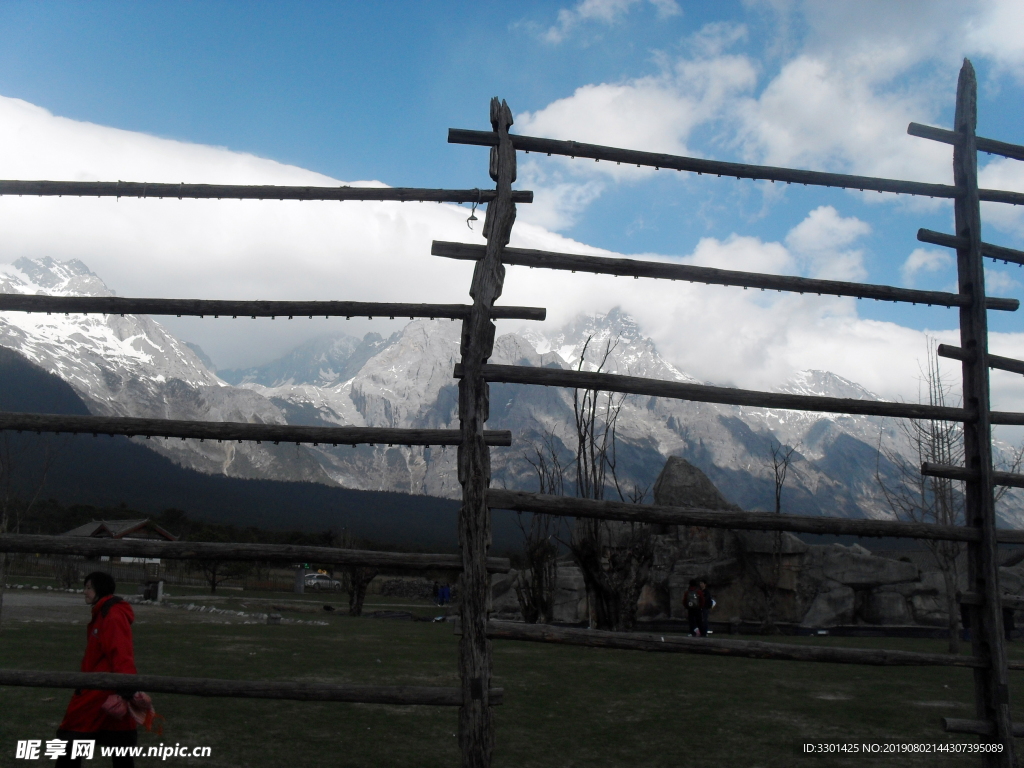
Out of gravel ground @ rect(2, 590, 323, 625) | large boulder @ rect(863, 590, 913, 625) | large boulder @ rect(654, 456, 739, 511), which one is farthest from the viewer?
large boulder @ rect(654, 456, 739, 511)

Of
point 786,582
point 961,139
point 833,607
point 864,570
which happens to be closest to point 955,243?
point 961,139

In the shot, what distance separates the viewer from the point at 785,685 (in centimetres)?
947

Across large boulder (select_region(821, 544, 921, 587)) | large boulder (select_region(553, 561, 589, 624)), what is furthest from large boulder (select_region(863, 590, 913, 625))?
large boulder (select_region(553, 561, 589, 624))

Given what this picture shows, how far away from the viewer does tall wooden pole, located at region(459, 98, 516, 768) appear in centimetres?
384

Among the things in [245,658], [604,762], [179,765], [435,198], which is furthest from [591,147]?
[245,658]

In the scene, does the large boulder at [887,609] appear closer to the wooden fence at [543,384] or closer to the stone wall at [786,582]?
the stone wall at [786,582]

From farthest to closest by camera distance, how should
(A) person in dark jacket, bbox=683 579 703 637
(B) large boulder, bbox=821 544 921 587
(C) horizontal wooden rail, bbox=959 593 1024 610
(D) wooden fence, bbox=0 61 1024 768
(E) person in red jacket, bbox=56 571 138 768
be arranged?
(B) large boulder, bbox=821 544 921 587 < (A) person in dark jacket, bbox=683 579 703 637 < (C) horizontal wooden rail, bbox=959 593 1024 610 < (E) person in red jacket, bbox=56 571 138 768 < (D) wooden fence, bbox=0 61 1024 768

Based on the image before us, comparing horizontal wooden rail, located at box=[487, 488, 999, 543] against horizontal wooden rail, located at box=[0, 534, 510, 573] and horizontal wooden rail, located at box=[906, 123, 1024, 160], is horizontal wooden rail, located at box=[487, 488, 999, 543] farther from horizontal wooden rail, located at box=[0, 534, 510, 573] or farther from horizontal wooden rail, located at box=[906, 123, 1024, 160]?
horizontal wooden rail, located at box=[906, 123, 1024, 160]

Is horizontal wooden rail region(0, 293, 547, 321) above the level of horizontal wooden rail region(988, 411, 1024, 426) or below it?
above

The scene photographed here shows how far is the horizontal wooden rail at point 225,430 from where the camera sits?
406cm

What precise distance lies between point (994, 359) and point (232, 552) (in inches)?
189

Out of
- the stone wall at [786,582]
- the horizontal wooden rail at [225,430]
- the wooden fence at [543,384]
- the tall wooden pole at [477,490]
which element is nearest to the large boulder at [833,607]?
the stone wall at [786,582]

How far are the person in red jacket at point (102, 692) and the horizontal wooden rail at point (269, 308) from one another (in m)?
1.61

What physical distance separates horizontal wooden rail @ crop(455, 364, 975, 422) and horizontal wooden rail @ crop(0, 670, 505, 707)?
5.45 feet
